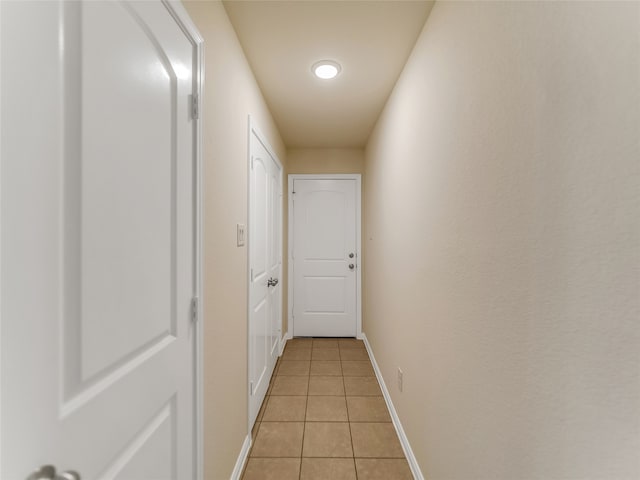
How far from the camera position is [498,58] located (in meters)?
0.87

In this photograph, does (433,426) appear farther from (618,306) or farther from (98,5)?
(98,5)

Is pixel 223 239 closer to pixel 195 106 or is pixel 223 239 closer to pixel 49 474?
pixel 195 106

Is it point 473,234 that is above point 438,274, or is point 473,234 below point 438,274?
above

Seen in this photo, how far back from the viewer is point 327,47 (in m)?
1.72

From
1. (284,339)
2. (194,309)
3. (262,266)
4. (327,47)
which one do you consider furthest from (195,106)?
(284,339)

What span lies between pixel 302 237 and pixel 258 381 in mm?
1894

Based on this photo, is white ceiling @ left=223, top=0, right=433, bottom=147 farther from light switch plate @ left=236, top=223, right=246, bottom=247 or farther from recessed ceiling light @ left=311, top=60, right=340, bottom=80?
light switch plate @ left=236, top=223, right=246, bottom=247

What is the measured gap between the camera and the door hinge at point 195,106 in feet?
3.48

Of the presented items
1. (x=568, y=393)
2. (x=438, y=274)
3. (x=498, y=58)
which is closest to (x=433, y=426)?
(x=438, y=274)

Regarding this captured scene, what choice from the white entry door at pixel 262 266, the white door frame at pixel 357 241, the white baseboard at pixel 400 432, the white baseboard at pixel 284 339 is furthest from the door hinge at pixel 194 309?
the white door frame at pixel 357 241

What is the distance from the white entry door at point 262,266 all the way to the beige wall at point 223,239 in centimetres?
17

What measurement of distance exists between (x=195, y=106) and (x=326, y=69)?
1170 mm

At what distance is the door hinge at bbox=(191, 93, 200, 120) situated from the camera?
41.8 inches

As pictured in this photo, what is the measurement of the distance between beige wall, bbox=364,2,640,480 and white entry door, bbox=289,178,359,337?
2185mm
